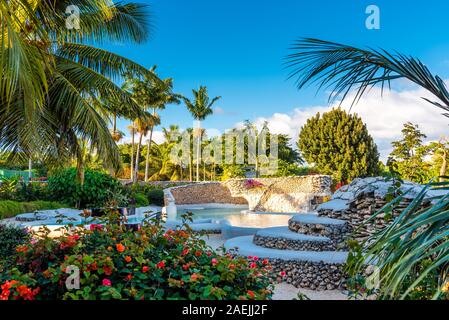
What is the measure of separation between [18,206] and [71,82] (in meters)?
7.06

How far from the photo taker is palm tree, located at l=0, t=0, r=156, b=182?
611 cm

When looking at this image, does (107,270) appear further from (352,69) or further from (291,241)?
(291,241)

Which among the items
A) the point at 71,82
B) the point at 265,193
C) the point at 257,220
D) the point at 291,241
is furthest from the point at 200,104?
the point at 291,241

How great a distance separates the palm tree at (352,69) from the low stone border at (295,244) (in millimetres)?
4838

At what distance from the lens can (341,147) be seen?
27672 millimetres

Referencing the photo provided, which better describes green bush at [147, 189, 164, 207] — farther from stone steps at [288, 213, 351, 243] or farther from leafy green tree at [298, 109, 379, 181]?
stone steps at [288, 213, 351, 243]

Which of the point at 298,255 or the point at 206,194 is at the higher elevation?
the point at 206,194

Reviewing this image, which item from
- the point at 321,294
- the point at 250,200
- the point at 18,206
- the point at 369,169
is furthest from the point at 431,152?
the point at 18,206

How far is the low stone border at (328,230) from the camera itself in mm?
7367

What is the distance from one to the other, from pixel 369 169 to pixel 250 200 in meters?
9.78

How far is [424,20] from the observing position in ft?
15.8

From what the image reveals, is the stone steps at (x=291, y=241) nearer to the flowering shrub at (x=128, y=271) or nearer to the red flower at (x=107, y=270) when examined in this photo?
the flowering shrub at (x=128, y=271)

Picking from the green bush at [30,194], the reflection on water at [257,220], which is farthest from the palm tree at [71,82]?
the green bush at [30,194]
